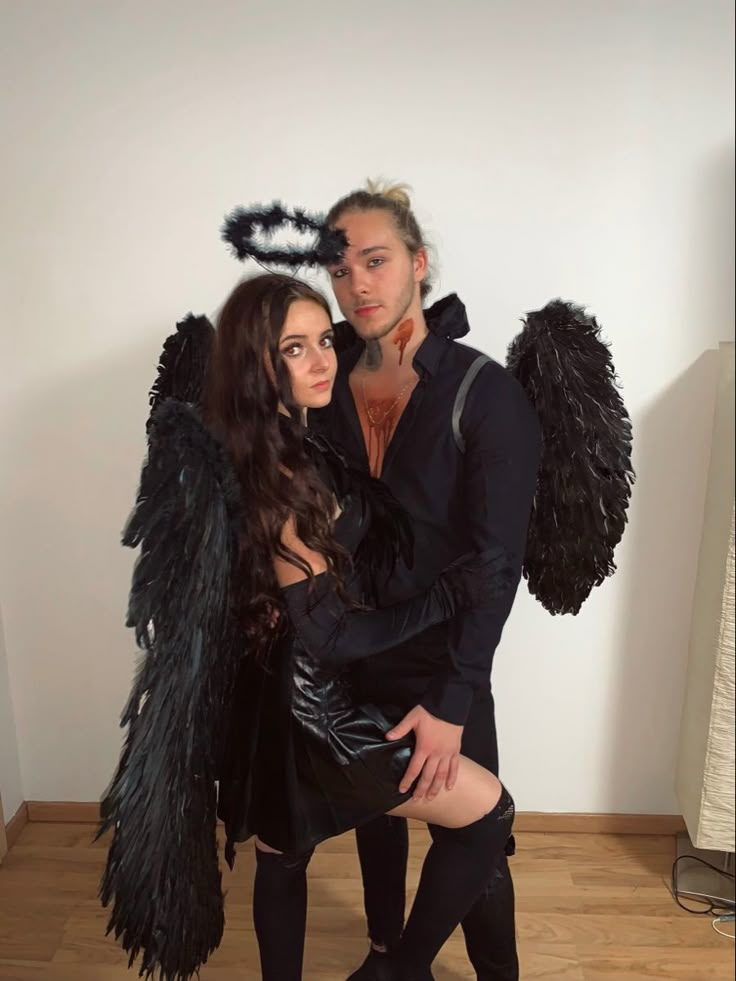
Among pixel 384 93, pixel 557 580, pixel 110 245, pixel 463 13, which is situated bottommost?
pixel 557 580

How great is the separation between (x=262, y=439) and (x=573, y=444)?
59cm

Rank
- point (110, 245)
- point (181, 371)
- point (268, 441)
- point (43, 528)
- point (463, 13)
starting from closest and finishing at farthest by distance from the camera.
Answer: point (268, 441)
point (181, 371)
point (463, 13)
point (110, 245)
point (43, 528)

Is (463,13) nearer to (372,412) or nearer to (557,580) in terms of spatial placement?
(372,412)

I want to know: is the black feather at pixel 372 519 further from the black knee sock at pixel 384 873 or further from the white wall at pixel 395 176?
the white wall at pixel 395 176

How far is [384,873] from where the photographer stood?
5.21 ft

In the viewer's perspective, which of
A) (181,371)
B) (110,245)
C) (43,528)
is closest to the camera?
(181,371)

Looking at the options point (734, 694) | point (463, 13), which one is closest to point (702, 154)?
point (463, 13)

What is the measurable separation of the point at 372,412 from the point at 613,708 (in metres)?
1.08

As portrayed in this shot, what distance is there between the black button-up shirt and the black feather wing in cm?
33

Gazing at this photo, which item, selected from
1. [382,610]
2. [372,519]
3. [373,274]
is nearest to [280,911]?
[382,610]

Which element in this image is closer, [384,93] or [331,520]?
[331,520]

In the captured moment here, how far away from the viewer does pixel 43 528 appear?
1.97 metres

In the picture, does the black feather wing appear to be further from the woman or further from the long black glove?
the long black glove

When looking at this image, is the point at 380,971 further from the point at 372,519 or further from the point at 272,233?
the point at 272,233
